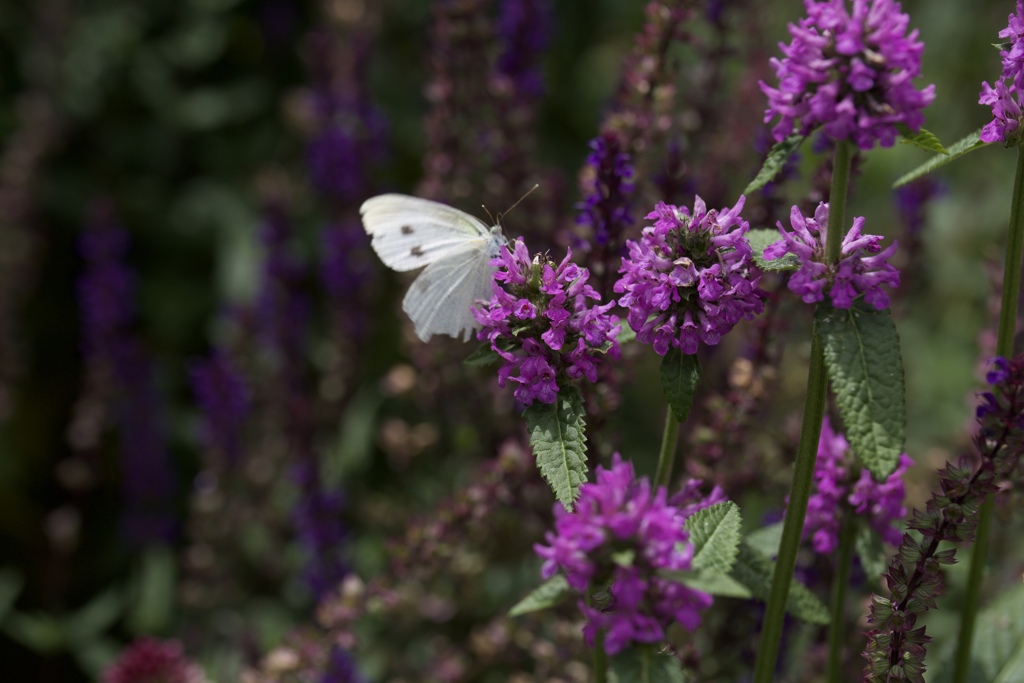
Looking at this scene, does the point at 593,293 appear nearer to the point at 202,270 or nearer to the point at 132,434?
the point at 132,434

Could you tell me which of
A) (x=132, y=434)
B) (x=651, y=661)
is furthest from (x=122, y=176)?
(x=651, y=661)

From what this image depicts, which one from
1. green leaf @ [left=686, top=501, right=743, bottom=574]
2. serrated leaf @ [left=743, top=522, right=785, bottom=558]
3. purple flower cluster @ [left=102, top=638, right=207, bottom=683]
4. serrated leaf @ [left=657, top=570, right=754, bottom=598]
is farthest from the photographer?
purple flower cluster @ [left=102, top=638, right=207, bottom=683]

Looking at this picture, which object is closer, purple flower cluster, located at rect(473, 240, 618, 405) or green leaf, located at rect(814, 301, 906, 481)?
green leaf, located at rect(814, 301, 906, 481)

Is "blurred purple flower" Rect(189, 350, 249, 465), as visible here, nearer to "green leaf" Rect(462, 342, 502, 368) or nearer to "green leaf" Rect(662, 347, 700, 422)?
"green leaf" Rect(462, 342, 502, 368)

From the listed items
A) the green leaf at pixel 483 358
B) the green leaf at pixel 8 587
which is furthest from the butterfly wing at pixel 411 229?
the green leaf at pixel 8 587

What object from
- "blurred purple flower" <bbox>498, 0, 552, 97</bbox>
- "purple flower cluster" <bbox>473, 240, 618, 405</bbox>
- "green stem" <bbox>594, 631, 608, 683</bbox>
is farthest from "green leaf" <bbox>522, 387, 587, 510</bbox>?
"blurred purple flower" <bbox>498, 0, 552, 97</bbox>

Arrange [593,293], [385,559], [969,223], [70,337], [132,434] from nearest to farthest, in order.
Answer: [593,293] < [385,559] < [132,434] < [969,223] < [70,337]
